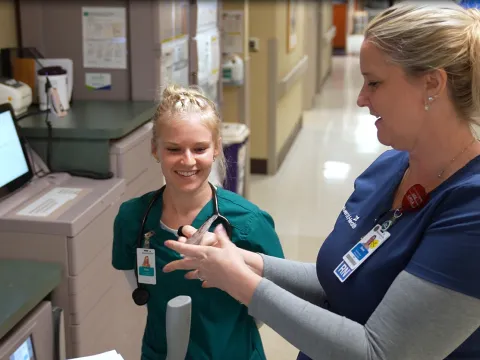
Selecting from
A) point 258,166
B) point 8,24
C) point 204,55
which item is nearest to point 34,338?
point 8,24

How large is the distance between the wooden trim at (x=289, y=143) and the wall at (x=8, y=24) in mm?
3373

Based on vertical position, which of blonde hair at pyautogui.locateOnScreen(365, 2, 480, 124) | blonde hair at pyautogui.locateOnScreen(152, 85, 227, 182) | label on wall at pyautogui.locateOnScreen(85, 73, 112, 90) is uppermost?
blonde hair at pyautogui.locateOnScreen(365, 2, 480, 124)

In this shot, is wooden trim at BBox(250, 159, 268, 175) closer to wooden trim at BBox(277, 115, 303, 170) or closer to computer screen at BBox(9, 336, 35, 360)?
wooden trim at BBox(277, 115, 303, 170)

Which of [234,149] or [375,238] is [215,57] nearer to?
[234,149]

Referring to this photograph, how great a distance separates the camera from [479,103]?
1.16 metres

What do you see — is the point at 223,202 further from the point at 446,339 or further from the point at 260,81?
the point at 260,81

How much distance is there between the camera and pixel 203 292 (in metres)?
1.65

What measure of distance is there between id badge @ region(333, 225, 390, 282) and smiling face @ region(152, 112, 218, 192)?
0.50m

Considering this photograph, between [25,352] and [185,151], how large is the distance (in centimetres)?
76

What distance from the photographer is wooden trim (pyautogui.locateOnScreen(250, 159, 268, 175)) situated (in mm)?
5977

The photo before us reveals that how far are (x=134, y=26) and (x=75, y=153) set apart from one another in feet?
2.89

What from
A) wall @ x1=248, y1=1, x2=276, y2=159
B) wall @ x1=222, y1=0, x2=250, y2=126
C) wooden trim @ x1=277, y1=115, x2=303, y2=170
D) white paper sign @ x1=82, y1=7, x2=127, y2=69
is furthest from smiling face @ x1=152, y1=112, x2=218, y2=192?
wooden trim @ x1=277, y1=115, x2=303, y2=170

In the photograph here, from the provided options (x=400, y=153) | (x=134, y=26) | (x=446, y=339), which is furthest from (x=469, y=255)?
(x=134, y=26)

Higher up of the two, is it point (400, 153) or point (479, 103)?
point (479, 103)
